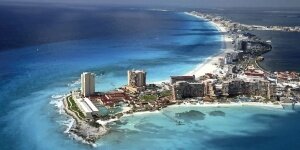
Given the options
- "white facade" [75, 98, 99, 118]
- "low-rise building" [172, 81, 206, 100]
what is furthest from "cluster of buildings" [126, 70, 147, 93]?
"white facade" [75, 98, 99, 118]

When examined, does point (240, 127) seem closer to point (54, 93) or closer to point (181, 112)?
point (181, 112)

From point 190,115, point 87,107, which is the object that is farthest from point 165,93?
point 87,107

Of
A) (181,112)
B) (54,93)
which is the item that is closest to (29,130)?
(54,93)

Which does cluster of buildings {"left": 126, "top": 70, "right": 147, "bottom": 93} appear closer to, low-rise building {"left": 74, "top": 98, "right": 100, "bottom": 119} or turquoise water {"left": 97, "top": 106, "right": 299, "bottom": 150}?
turquoise water {"left": 97, "top": 106, "right": 299, "bottom": 150}

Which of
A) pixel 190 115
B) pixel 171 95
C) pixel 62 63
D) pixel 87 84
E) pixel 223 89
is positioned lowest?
pixel 190 115

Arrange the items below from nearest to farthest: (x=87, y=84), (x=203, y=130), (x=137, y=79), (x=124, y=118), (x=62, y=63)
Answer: (x=203, y=130) < (x=124, y=118) < (x=87, y=84) < (x=137, y=79) < (x=62, y=63)

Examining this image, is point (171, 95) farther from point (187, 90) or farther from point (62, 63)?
point (62, 63)
